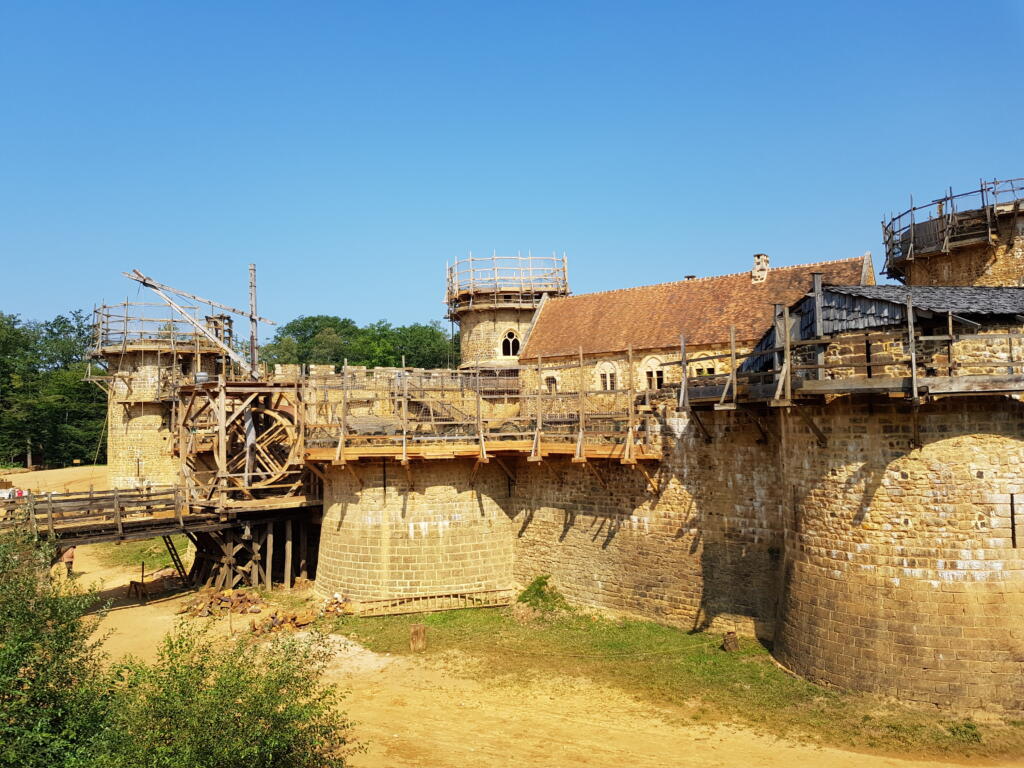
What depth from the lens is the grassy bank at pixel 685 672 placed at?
11.3 m

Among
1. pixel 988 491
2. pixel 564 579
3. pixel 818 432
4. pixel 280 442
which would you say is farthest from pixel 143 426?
pixel 988 491

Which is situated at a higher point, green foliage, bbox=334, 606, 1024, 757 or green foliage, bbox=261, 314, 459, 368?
green foliage, bbox=261, 314, 459, 368

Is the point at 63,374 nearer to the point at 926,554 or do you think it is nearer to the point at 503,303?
the point at 503,303

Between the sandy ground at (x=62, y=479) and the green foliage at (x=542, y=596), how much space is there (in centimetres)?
2658

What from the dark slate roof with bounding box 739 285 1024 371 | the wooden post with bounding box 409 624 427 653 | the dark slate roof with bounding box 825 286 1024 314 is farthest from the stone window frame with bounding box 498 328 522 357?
the dark slate roof with bounding box 825 286 1024 314

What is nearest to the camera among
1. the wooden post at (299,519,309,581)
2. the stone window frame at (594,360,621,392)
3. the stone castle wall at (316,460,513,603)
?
the stone castle wall at (316,460,513,603)

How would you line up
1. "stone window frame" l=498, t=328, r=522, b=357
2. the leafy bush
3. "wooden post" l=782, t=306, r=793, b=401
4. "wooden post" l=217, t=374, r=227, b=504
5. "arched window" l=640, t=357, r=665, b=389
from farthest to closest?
"stone window frame" l=498, t=328, r=522, b=357
"arched window" l=640, t=357, r=665, b=389
"wooden post" l=217, t=374, r=227, b=504
"wooden post" l=782, t=306, r=793, b=401
the leafy bush

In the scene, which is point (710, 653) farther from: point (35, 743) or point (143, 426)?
point (143, 426)

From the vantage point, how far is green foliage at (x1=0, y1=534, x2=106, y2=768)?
388 inches

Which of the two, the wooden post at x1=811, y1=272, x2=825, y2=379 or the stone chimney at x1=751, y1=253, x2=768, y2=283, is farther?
the stone chimney at x1=751, y1=253, x2=768, y2=283

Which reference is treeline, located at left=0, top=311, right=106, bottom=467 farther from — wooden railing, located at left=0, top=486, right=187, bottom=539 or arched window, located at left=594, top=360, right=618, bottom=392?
arched window, located at left=594, top=360, right=618, bottom=392

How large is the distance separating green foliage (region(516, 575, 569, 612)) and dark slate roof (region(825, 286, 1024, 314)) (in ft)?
33.0

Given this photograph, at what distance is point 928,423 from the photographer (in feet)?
39.4

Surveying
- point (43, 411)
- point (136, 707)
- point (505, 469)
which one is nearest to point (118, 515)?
point (505, 469)
